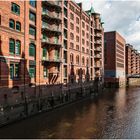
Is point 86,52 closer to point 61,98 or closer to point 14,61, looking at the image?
point 61,98

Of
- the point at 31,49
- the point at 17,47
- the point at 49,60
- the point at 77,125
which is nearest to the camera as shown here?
the point at 77,125

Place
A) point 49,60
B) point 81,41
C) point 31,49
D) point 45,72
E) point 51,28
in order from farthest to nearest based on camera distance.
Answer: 1. point 81,41
2. point 51,28
3. point 45,72
4. point 49,60
5. point 31,49

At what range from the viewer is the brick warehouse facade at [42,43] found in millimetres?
34219

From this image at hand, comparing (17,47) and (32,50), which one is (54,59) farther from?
(17,47)

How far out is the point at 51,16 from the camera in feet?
149

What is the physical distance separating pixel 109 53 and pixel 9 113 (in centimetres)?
7773

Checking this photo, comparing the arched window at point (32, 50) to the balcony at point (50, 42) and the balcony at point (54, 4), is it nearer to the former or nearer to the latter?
the balcony at point (50, 42)

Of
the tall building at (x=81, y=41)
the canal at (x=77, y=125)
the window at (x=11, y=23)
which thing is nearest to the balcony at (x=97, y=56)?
the tall building at (x=81, y=41)

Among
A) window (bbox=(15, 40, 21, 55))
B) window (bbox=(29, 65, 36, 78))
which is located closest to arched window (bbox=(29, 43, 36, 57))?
window (bbox=(29, 65, 36, 78))

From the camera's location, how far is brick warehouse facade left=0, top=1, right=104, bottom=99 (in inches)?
1347

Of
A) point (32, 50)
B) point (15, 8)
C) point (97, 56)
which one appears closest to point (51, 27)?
point (32, 50)

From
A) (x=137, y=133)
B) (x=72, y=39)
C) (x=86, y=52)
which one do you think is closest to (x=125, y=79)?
(x=86, y=52)

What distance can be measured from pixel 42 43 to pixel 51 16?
244 inches

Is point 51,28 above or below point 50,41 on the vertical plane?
above
